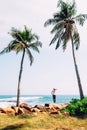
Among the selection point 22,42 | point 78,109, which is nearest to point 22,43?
point 22,42

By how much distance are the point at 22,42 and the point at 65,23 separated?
6093 millimetres

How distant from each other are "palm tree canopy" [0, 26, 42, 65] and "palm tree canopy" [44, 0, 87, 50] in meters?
3.25

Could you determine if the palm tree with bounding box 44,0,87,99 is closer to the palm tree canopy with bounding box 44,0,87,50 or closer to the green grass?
the palm tree canopy with bounding box 44,0,87,50

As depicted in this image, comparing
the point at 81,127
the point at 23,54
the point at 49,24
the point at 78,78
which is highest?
the point at 49,24

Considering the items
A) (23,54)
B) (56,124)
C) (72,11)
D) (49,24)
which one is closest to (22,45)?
(23,54)

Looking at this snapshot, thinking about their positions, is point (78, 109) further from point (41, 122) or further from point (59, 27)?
point (59, 27)

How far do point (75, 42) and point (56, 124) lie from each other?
1820cm

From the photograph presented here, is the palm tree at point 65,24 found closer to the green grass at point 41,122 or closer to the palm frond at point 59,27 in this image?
the palm frond at point 59,27

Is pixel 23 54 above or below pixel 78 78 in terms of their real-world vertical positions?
above

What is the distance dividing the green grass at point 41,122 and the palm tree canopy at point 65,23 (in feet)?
50.4

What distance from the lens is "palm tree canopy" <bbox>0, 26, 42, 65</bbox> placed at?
1601 inches

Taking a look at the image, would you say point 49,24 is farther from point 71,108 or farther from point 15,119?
point 15,119

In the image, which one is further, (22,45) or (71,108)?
(22,45)

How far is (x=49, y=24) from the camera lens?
39.7 meters
